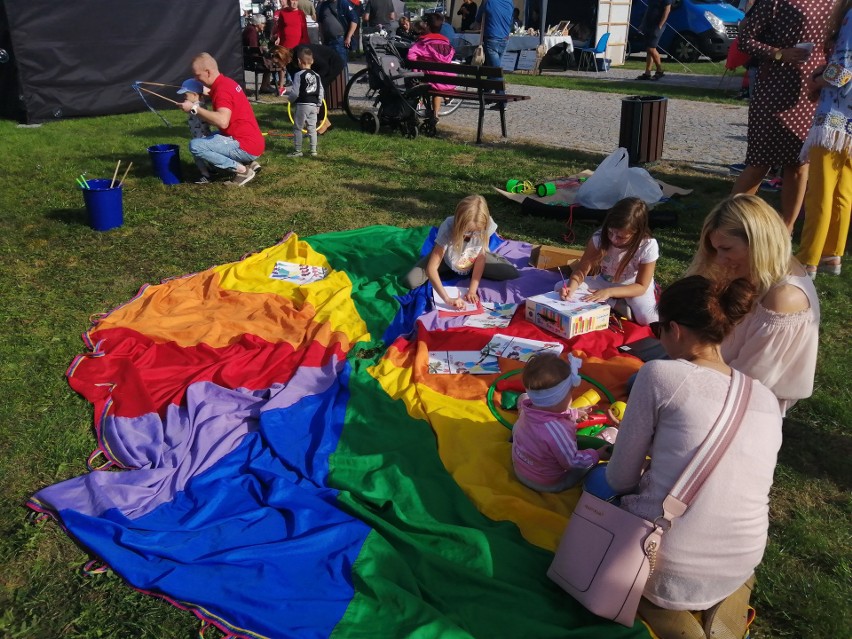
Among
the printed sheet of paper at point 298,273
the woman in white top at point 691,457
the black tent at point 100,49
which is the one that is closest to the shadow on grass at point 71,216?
the printed sheet of paper at point 298,273

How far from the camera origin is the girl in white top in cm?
463

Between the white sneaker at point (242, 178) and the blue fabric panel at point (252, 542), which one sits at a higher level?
the white sneaker at point (242, 178)

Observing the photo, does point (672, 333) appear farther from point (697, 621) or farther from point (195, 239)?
point (195, 239)

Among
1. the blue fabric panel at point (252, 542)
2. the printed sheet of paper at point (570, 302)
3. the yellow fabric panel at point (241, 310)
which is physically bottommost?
the blue fabric panel at point (252, 542)

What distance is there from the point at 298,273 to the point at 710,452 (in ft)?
13.2

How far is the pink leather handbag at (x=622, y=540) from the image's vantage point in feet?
7.38

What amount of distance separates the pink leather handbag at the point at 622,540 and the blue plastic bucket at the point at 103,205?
213 inches

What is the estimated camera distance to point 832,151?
503 centimetres

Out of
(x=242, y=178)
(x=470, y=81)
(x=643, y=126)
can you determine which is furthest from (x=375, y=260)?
(x=470, y=81)

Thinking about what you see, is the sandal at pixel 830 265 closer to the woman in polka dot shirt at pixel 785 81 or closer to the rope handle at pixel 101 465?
the woman in polka dot shirt at pixel 785 81

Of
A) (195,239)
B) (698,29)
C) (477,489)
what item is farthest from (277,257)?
(698,29)

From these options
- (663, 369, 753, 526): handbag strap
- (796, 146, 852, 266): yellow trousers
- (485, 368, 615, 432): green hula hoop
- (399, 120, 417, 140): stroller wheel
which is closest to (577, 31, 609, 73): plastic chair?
(399, 120, 417, 140): stroller wheel

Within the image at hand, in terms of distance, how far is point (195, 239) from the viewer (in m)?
6.47

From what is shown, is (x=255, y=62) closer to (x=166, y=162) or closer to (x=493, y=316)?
(x=166, y=162)
